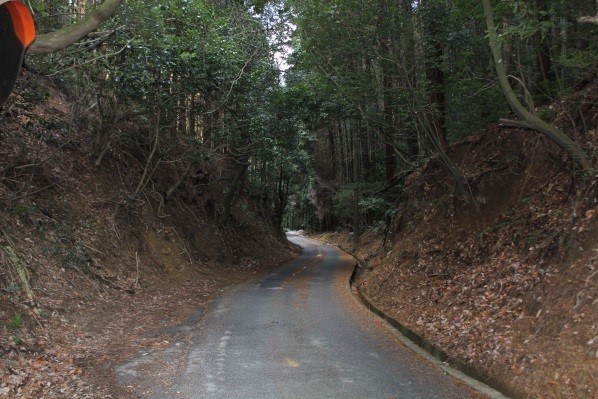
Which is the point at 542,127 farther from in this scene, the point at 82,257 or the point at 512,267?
the point at 82,257

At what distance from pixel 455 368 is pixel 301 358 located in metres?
2.30

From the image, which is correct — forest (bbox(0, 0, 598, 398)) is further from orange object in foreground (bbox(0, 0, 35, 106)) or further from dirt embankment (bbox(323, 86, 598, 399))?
orange object in foreground (bbox(0, 0, 35, 106))

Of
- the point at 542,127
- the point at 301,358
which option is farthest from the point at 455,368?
the point at 542,127

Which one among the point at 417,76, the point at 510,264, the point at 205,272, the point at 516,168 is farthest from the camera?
the point at 205,272

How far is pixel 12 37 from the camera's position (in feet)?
10.8

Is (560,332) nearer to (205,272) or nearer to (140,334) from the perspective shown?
(140,334)

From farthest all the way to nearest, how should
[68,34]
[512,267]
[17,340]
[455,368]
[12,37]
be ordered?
[512,267] → [455,368] → [17,340] → [68,34] → [12,37]

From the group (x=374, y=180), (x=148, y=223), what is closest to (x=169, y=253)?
(x=148, y=223)

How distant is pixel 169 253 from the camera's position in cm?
1664

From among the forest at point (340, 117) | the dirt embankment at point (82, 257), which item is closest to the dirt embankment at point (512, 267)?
the forest at point (340, 117)

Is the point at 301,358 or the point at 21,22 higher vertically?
the point at 21,22

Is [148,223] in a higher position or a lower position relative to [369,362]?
higher

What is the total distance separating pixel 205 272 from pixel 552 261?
12728 mm

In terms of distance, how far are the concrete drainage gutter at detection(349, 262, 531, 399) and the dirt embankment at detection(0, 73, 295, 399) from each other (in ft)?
14.3
